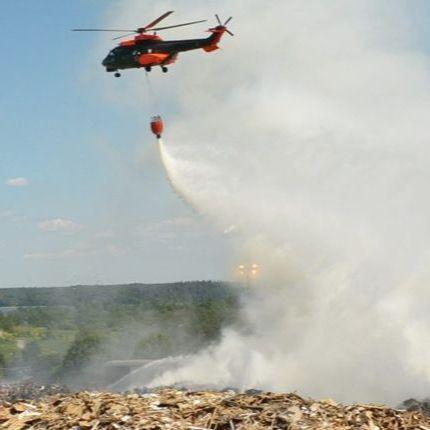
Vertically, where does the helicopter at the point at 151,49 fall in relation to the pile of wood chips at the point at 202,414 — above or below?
above

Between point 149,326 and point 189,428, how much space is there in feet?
276

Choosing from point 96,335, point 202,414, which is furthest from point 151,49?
point 96,335

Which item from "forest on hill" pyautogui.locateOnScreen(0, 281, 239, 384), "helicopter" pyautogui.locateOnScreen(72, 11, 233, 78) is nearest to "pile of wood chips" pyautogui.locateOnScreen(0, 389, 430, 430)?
"helicopter" pyautogui.locateOnScreen(72, 11, 233, 78)

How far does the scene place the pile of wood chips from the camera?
13375 millimetres

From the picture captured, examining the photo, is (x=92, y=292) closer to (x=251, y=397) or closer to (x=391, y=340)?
(x=391, y=340)

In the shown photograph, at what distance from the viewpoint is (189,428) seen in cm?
1311

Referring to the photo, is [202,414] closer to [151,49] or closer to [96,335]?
[151,49]

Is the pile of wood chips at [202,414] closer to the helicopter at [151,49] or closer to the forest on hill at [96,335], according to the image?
the helicopter at [151,49]

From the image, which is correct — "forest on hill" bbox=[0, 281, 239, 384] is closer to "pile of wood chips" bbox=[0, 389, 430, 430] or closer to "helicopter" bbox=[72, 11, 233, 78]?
"helicopter" bbox=[72, 11, 233, 78]

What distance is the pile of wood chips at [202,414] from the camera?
13.4 metres

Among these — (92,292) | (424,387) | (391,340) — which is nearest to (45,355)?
(92,292)

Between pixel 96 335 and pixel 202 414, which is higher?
pixel 96 335

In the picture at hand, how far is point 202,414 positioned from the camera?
1392 centimetres

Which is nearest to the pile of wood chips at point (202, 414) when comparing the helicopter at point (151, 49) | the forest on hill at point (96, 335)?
the helicopter at point (151, 49)
